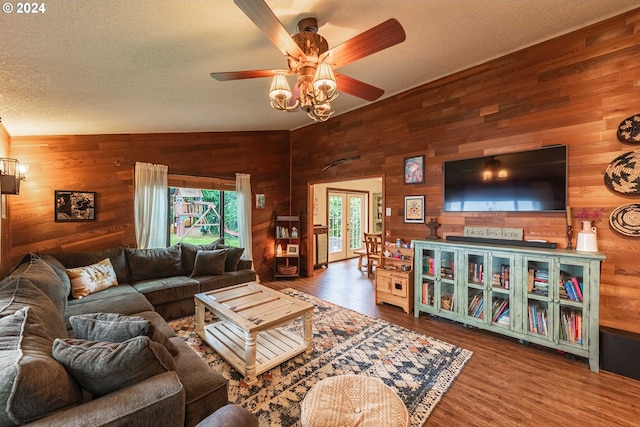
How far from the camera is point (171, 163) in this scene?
4.25 m

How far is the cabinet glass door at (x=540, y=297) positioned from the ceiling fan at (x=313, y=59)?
229 centimetres

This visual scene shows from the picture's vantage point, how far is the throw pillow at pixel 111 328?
1.31m

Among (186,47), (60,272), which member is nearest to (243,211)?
(60,272)

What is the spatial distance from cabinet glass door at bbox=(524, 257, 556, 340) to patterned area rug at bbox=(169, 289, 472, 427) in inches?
28.2

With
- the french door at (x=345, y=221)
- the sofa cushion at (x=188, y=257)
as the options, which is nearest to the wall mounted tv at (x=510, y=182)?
the sofa cushion at (x=188, y=257)

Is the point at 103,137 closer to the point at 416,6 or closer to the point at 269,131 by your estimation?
the point at 269,131

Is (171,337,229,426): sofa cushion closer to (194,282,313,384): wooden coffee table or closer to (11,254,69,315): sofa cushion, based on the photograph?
(194,282,313,384): wooden coffee table

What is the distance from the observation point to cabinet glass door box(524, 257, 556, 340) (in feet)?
8.01

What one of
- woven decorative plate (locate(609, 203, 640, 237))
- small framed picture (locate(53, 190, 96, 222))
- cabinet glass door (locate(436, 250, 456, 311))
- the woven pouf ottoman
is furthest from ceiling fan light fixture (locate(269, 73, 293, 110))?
small framed picture (locate(53, 190, 96, 222))

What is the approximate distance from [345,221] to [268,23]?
6.03 meters

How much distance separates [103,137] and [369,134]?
3.91m

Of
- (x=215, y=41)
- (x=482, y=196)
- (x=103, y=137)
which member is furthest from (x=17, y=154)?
(x=482, y=196)

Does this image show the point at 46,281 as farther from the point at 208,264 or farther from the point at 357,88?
the point at 357,88

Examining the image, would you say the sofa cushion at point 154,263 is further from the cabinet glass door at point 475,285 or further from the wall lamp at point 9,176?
the cabinet glass door at point 475,285
